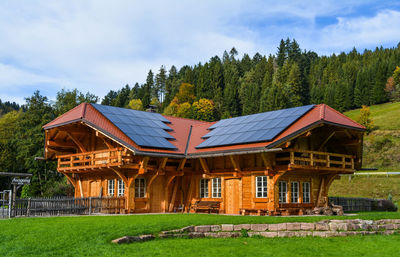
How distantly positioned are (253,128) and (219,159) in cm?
294

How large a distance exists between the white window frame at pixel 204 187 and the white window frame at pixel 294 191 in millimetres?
5264

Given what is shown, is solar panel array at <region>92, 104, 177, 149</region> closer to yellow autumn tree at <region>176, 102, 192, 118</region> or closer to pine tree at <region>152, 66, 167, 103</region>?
yellow autumn tree at <region>176, 102, 192, 118</region>

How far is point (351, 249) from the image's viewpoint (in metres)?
13.1

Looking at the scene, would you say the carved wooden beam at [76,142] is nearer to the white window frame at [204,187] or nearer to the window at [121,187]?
the window at [121,187]

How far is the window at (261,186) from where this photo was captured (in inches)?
923

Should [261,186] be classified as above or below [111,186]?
above

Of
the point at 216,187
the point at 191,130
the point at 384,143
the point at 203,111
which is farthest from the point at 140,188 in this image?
the point at 203,111

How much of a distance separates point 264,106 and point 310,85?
30.6m

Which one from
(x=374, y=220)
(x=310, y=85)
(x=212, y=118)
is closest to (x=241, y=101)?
(x=212, y=118)

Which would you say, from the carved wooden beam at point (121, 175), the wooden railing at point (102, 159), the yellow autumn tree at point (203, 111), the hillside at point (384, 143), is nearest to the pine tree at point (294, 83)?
the hillside at point (384, 143)

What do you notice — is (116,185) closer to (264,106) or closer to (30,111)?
(30,111)

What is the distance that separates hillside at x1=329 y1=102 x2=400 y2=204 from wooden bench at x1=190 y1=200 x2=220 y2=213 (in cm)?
2105

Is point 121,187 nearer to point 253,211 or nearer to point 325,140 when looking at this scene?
point 253,211

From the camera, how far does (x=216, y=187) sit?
26.0 metres
